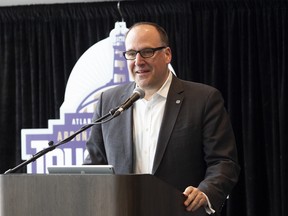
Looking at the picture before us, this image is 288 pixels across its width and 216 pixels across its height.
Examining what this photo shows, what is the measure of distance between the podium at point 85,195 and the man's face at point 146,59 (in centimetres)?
69

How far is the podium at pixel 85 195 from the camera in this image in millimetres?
1771

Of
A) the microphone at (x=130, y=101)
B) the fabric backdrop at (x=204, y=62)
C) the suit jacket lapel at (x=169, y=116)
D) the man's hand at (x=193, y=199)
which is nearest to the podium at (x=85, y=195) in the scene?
the man's hand at (x=193, y=199)

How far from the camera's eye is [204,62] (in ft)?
15.8

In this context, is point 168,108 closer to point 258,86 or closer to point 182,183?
point 182,183

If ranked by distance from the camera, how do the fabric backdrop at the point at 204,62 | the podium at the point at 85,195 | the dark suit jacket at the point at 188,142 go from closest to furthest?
the podium at the point at 85,195, the dark suit jacket at the point at 188,142, the fabric backdrop at the point at 204,62

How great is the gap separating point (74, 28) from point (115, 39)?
0.61 m

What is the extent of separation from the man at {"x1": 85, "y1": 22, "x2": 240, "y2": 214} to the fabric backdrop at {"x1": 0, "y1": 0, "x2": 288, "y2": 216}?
7.15ft

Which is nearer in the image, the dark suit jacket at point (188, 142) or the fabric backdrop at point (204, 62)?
the dark suit jacket at point (188, 142)

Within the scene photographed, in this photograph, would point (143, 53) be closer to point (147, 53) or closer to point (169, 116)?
point (147, 53)

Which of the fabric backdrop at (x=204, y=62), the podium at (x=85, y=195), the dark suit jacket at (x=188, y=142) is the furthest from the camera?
the fabric backdrop at (x=204, y=62)

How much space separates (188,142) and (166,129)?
0.10 m

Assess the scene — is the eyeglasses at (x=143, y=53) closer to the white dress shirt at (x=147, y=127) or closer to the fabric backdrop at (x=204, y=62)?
the white dress shirt at (x=147, y=127)

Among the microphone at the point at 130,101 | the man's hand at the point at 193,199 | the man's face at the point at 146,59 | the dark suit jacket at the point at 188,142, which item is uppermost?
the man's face at the point at 146,59

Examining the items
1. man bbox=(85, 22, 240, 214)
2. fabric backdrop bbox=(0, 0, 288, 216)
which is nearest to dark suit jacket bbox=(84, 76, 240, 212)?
man bbox=(85, 22, 240, 214)
